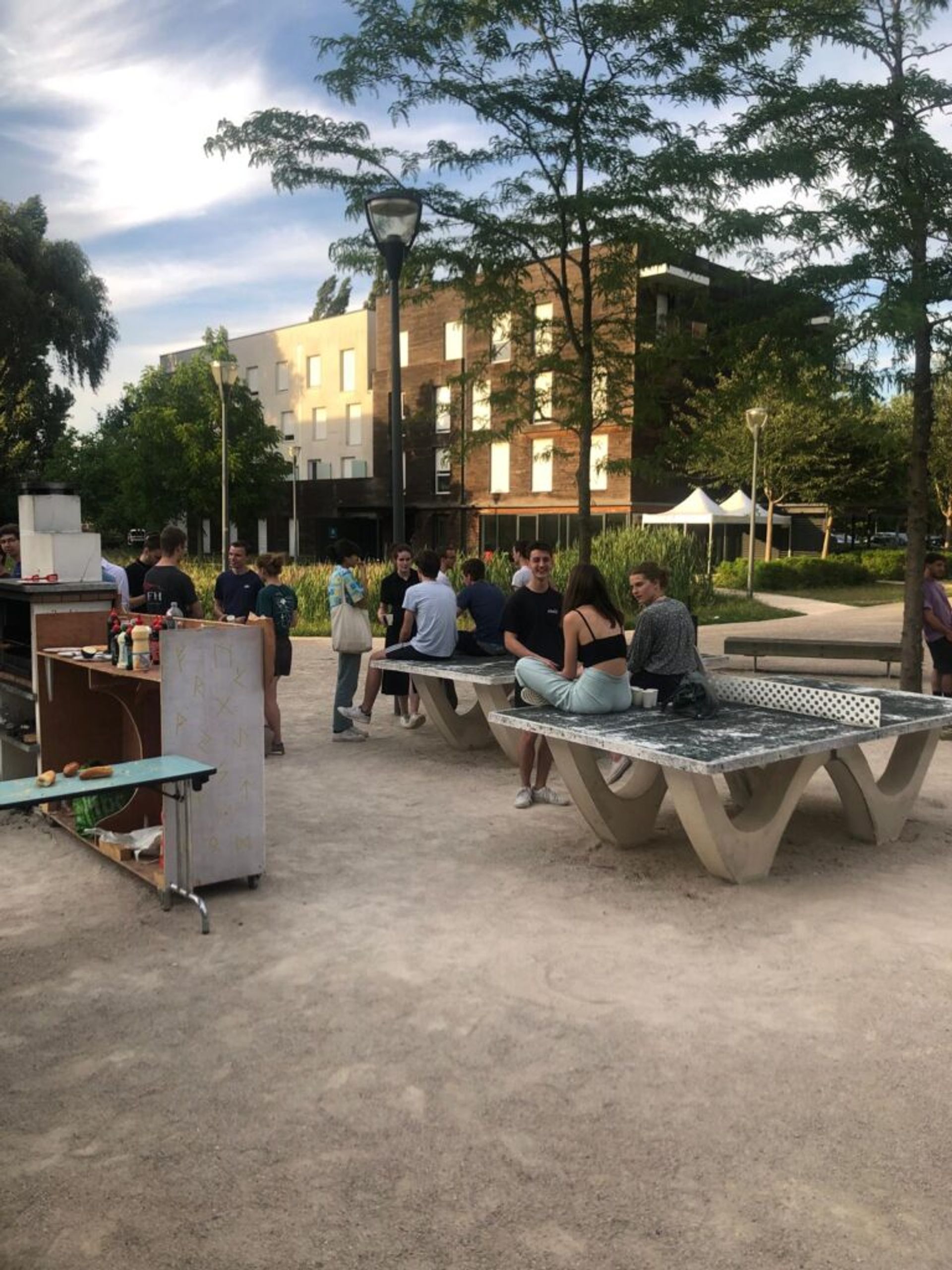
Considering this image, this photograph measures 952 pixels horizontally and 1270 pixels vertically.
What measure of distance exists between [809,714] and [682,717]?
815 mm

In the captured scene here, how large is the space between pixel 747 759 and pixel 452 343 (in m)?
36.6

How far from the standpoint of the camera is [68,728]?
6621mm

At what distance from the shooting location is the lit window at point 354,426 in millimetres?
47375

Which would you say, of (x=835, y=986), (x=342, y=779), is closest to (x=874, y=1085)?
(x=835, y=986)

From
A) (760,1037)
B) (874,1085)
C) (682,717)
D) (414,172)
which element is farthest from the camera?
(414,172)

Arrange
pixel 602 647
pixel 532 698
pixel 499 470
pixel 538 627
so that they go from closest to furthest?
pixel 602 647, pixel 532 698, pixel 538 627, pixel 499 470

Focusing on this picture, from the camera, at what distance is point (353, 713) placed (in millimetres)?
9336

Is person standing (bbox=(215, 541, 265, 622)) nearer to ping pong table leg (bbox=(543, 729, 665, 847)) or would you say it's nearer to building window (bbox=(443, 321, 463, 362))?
ping pong table leg (bbox=(543, 729, 665, 847))

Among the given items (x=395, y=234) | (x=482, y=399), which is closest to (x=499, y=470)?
(x=482, y=399)

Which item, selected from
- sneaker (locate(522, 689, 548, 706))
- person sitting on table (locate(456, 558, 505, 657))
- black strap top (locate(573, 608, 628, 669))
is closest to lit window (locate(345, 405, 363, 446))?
person sitting on table (locate(456, 558, 505, 657))

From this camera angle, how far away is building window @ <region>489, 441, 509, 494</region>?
124ft

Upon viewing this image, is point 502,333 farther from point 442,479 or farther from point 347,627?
point 442,479

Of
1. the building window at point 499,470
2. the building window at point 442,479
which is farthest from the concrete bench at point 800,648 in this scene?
the building window at point 442,479

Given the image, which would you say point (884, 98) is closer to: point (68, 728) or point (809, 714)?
point (809, 714)
